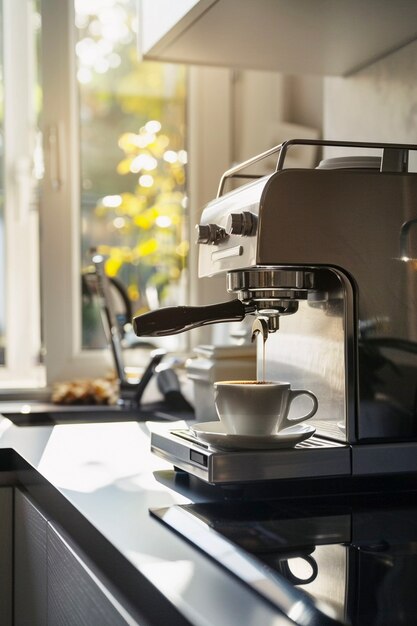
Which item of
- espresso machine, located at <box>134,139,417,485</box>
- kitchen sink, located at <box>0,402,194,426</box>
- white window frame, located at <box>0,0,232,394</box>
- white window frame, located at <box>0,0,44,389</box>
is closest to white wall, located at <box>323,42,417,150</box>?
espresso machine, located at <box>134,139,417,485</box>

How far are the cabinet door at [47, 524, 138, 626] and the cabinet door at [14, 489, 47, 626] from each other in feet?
0.20

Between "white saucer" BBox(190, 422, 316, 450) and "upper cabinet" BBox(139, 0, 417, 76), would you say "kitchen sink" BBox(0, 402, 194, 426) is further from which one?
"white saucer" BBox(190, 422, 316, 450)

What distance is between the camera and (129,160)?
2.64 metres

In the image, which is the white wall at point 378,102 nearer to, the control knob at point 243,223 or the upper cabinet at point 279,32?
the upper cabinet at point 279,32

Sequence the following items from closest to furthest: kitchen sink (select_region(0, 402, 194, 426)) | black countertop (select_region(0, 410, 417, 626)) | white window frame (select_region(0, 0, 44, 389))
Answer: black countertop (select_region(0, 410, 417, 626))
kitchen sink (select_region(0, 402, 194, 426))
white window frame (select_region(0, 0, 44, 389))

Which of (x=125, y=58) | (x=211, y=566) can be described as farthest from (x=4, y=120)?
(x=211, y=566)

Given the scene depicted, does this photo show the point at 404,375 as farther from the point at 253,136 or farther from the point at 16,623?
the point at 253,136

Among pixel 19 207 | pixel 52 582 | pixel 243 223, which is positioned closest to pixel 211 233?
pixel 243 223

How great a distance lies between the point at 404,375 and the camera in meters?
1.01

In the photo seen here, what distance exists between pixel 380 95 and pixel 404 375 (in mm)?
658

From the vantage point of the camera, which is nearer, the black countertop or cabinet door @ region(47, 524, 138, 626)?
the black countertop

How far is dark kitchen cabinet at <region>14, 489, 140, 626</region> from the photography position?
768 millimetres

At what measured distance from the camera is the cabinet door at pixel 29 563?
1111 mm

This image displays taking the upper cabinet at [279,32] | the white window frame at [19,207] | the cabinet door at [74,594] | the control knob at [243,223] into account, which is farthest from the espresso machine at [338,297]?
the white window frame at [19,207]
